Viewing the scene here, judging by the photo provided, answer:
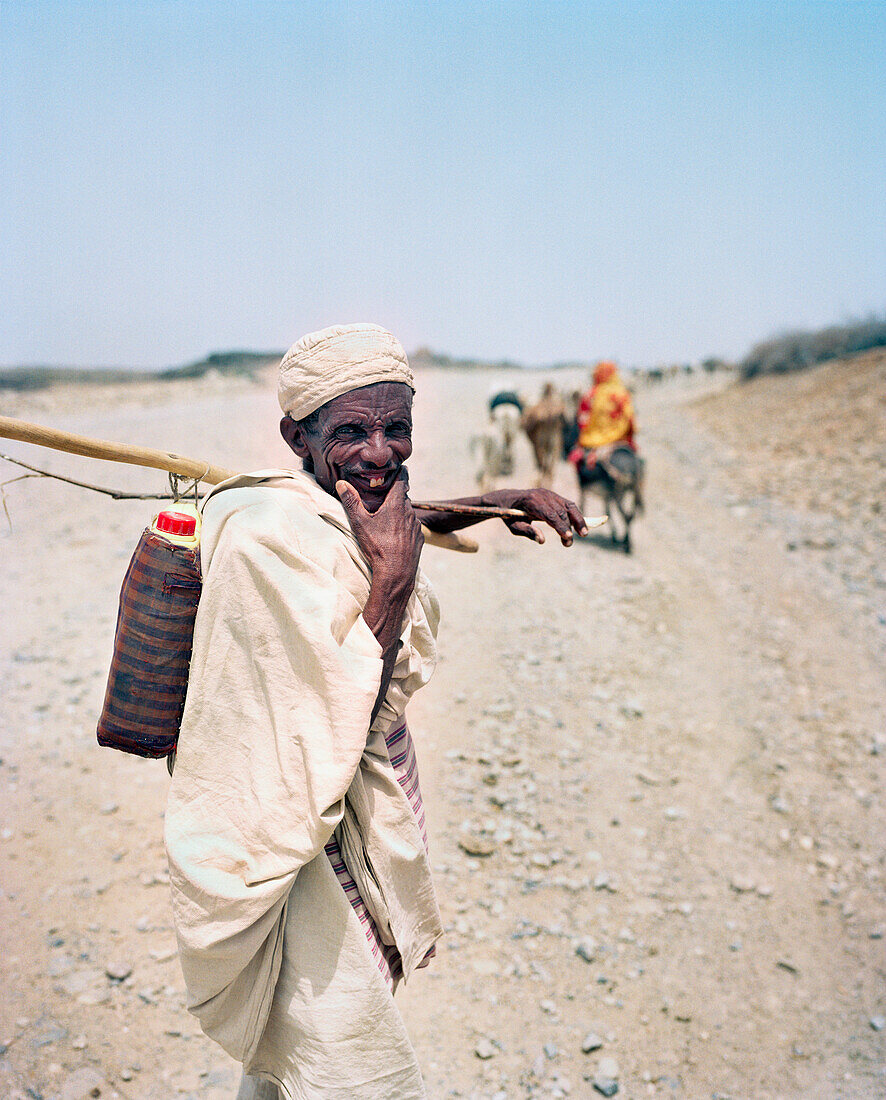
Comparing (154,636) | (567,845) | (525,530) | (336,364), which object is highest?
(336,364)

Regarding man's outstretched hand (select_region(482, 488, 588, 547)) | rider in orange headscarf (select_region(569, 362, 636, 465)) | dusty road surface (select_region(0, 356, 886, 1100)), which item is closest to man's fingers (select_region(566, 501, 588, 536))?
man's outstretched hand (select_region(482, 488, 588, 547))

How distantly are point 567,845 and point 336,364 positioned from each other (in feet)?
10.3

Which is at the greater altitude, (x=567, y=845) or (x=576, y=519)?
(x=576, y=519)

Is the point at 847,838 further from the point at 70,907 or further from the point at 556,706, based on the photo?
the point at 70,907

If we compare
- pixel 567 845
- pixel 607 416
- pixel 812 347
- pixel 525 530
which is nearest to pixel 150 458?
pixel 525 530

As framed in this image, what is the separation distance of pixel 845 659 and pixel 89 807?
5590 millimetres

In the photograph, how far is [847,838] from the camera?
432 cm

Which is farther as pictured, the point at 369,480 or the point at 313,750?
the point at 369,480

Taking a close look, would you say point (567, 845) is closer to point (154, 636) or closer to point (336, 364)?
point (154, 636)

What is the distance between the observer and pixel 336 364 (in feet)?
5.13

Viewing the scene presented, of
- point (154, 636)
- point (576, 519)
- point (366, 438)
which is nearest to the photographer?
point (154, 636)

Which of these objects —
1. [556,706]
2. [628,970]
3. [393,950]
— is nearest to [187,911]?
[393,950]

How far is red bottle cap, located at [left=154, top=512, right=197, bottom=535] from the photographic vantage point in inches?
59.5

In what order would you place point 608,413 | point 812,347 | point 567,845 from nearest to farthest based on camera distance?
point 567,845 → point 608,413 → point 812,347
